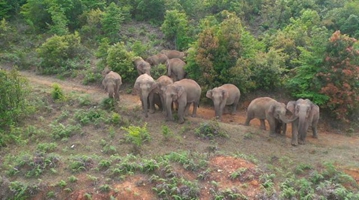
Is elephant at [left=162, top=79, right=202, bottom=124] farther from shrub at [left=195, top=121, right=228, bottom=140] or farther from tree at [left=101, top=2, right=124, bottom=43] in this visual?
tree at [left=101, top=2, right=124, bottom=43]

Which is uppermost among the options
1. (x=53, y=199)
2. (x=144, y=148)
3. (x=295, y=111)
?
(x=295, y=111)

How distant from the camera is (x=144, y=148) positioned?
14.4m

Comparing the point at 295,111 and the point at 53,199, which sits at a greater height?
the point at 295,111

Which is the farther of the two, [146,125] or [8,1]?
[8,1]

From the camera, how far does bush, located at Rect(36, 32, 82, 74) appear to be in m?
22.0

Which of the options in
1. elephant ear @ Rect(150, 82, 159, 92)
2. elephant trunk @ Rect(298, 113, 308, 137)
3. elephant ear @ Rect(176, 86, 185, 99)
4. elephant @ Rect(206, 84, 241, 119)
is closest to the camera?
elephant trunk @ Rect(298, 113, 308, 137)

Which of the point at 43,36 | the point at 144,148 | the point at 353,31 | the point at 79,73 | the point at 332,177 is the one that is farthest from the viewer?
the point at 43,36

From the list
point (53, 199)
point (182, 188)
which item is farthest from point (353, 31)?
point (53, 199)

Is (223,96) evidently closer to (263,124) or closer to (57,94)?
(263,124)

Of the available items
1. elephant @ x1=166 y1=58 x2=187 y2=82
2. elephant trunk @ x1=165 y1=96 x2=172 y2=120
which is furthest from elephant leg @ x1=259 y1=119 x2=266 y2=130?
elephant @ x1=166 y1=58 x2=187 y2=82

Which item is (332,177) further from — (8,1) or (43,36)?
(8,1)

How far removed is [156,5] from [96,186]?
57.3ft

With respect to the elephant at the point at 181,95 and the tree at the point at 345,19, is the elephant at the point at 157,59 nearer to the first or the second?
the elephant at the point at 181,95

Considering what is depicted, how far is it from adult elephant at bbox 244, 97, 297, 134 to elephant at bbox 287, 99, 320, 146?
247mm
